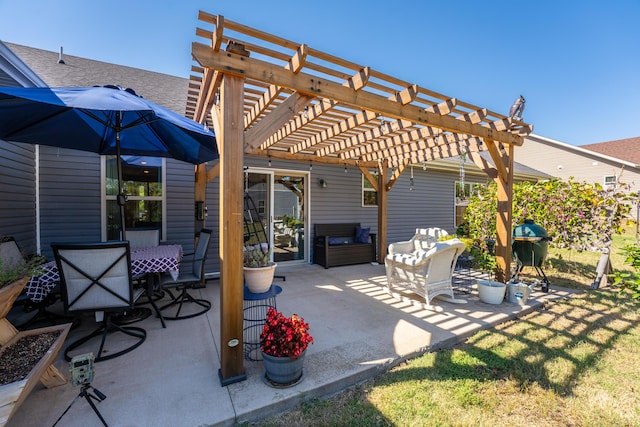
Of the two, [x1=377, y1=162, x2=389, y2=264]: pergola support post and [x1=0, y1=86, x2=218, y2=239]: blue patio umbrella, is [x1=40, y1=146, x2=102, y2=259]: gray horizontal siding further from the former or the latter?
[x1=377, y1=162, x2=389, y2=264]: pergola support post

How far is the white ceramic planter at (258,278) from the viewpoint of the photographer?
8.20ft

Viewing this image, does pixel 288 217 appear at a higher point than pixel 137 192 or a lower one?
lower

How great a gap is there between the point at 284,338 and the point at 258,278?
24.3 inches

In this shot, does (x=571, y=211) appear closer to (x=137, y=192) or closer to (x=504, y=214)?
(x=504, y=214)

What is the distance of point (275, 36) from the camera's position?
2.21m

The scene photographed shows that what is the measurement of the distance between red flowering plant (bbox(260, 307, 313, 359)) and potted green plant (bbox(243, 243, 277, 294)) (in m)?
0.38

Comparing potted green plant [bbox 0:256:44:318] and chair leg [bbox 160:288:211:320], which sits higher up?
potted green plant [bbox 0:256:44:318]

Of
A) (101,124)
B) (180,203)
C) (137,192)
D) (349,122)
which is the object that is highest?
(349,122)

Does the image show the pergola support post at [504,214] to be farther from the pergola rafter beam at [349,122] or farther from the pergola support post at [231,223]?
the pergola support post at [231,223]

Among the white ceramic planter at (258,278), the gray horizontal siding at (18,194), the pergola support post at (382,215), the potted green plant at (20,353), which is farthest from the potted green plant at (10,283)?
the pergola support post at (382,215)

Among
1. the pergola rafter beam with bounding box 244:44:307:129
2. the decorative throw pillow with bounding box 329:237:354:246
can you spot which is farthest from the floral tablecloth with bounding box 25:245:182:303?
the decorative throw pillow with bounding box 329:237:354:246

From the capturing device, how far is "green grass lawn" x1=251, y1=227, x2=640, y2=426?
75.2 inches

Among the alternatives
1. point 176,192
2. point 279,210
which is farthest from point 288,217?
point 176,192

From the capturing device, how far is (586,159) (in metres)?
15.0
